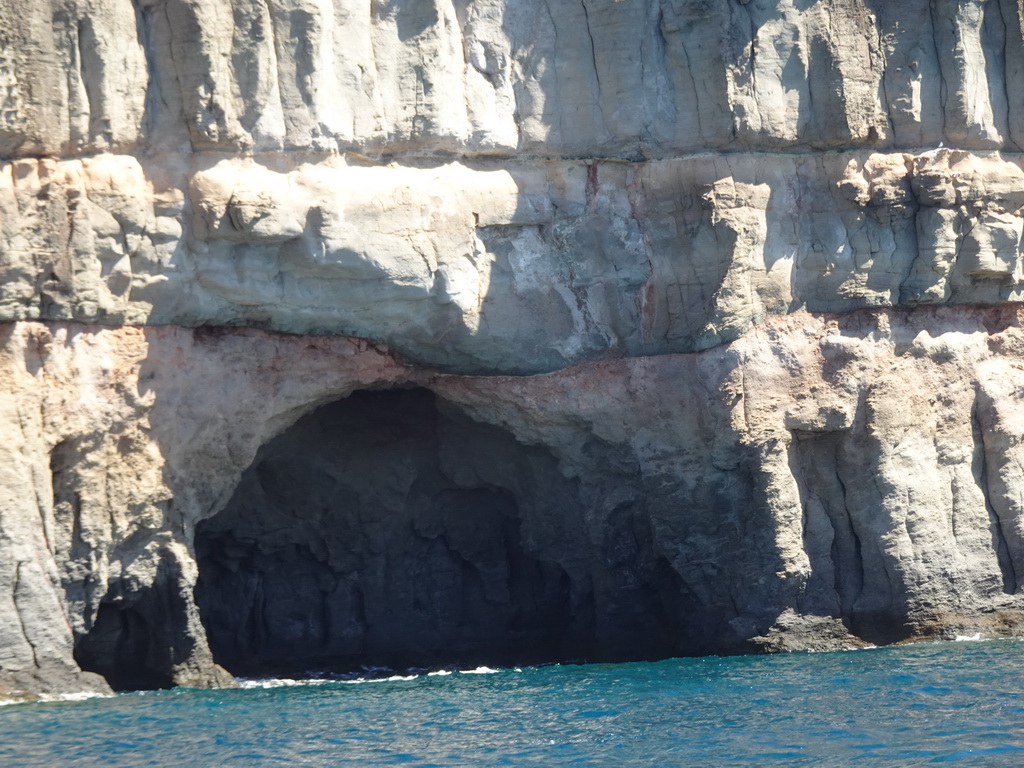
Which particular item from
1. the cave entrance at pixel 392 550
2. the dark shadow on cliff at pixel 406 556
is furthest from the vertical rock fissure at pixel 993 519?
the cave entrance at pixel 392 550

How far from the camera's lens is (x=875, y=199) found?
17.0 m

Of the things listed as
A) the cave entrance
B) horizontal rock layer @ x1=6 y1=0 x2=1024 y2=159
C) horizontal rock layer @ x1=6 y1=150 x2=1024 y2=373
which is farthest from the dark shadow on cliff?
horizontal rock layer @ x1=6 y1=0 x2=1024 y2=159

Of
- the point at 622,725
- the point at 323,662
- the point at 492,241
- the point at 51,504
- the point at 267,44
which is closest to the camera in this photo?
the point at 622,725

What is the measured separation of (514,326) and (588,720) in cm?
486

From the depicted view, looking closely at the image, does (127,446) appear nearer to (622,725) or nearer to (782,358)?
(622,725)

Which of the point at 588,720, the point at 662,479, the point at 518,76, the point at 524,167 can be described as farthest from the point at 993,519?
the point at 518,76

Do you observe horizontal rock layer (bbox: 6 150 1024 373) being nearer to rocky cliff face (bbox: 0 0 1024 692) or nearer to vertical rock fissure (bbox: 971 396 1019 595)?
rocky cliff face (bbox: 0 0 1024 692)

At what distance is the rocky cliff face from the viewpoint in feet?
48.0

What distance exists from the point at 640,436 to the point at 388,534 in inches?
129

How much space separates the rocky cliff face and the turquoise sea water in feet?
4.48

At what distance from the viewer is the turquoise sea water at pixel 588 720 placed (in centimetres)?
1140

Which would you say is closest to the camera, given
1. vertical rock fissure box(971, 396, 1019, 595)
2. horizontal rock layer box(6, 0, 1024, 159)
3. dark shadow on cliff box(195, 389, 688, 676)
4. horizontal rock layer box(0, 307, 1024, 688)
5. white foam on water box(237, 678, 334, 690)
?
horizontal rock layer box(6, 0, 1024, 159)

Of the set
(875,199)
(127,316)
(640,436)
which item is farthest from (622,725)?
(875,199)

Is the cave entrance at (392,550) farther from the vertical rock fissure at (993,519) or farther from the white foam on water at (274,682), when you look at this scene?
the vertical rock fissure at (993,519)
